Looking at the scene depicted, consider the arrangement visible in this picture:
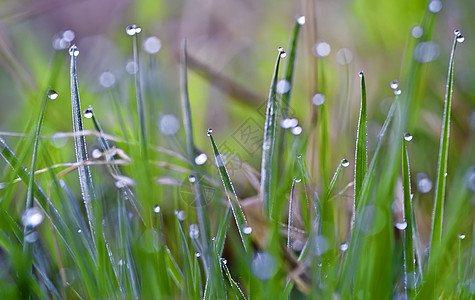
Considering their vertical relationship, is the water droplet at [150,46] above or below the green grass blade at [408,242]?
above

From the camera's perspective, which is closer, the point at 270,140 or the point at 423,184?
the point at 270,140

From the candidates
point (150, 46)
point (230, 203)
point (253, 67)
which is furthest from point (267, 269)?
point (253, 67)

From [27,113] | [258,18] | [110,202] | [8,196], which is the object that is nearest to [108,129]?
[27,113]

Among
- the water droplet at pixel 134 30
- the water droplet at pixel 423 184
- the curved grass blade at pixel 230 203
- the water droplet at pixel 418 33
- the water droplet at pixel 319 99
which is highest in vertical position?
the water droplet at pixel 134 30

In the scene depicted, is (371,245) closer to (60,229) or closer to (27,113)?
(60,229)

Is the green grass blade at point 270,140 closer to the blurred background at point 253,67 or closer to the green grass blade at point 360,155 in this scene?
the green grass blade at point 360,155

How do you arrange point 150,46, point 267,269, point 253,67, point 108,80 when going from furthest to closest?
point 253,67
point 108,80
point 150,46
point 267,269

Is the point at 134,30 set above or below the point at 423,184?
above

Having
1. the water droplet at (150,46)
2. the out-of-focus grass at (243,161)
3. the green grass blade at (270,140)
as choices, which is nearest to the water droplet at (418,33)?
the out-of-focus grass at (243,161)

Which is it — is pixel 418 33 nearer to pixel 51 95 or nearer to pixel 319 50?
pixel 319 50
